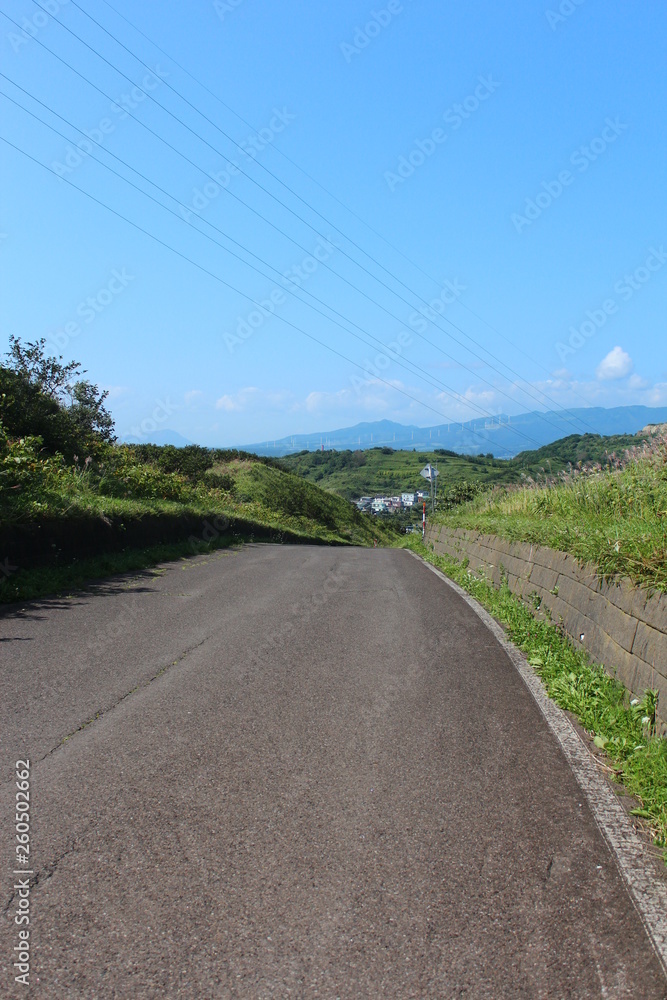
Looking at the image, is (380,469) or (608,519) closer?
(608,519)

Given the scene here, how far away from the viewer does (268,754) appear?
14.2ft

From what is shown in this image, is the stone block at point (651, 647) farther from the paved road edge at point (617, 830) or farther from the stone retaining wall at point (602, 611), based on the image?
the paved road edge at point (617, 830)

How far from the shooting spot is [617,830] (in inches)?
141

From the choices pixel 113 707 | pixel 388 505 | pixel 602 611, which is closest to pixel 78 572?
pixel 113 707

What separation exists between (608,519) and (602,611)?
8.61 ft

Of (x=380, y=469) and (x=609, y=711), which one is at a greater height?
(x=380, y=469)

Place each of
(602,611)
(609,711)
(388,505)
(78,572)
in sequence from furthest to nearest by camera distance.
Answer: (388,505)
(78,572)
(602,611)
(609,711)

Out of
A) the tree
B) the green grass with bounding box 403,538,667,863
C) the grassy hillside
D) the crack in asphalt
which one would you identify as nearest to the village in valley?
the grassy hillside

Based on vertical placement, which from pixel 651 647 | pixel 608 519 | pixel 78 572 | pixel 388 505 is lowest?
pixel 78 572

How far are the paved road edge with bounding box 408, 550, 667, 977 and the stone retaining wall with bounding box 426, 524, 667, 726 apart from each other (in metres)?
0.53

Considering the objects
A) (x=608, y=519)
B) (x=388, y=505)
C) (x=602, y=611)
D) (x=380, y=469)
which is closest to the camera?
(x=602, y=611)

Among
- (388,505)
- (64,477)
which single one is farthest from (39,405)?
(388,505)

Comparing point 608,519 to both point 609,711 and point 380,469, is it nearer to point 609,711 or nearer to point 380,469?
point 609,711

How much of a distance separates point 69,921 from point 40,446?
51.8ft
